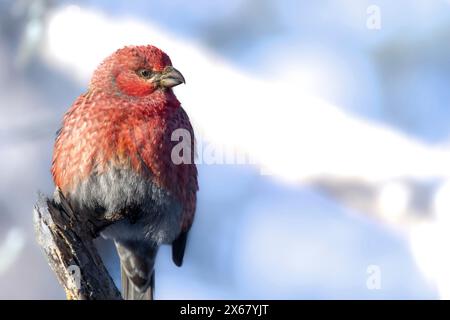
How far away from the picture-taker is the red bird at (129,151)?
4.55 meters

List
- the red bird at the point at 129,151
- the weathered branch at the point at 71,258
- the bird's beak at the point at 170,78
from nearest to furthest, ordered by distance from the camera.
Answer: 1. the weathered branch at the point at 71,258
2. the red bird at the point at 129,151
3. the bird's beak at the point at 170,78

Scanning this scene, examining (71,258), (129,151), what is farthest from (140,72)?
(71,258)

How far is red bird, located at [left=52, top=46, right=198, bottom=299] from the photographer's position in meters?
4.55

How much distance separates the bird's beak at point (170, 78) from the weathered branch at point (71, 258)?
1.19 metres

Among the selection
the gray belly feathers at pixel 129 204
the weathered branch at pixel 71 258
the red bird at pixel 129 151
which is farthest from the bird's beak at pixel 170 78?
the weathered branch at pixel 71 258

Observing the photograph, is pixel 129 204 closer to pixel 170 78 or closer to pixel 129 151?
pixel 129 151

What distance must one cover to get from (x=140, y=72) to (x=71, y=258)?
1413 mm

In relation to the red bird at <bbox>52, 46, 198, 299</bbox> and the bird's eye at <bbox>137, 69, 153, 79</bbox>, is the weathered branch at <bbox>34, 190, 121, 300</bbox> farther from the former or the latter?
the bird's eye at <bbox>137, 69, 153, 79</bbox>

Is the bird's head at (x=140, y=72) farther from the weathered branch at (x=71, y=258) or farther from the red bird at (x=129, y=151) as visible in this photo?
the weathered branch at (x=71, y=258)

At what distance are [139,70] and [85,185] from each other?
0.77 metres

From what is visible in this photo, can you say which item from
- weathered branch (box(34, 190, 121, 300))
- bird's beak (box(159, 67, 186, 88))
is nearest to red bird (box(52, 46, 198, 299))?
bird's beak (box(159, 67, 186, 88))

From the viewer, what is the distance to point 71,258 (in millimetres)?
3783
